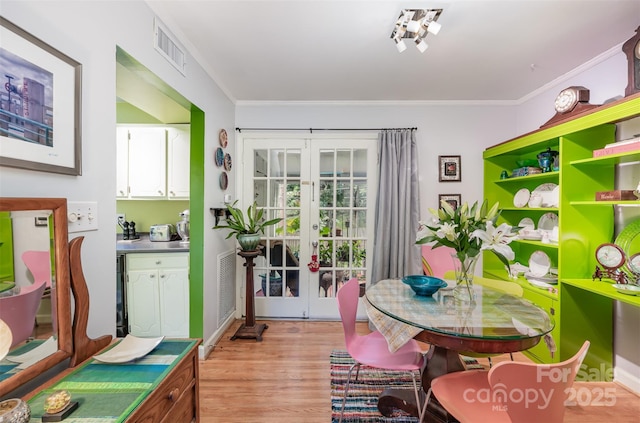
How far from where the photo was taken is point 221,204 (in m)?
2.87

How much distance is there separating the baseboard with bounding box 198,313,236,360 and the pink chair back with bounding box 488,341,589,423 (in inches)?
90.8

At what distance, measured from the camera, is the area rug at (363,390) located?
178 centimetres

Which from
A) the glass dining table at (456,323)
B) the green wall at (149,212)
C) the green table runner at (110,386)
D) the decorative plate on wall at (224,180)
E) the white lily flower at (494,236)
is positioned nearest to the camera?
the green table runner at (110,386)

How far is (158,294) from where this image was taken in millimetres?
2516

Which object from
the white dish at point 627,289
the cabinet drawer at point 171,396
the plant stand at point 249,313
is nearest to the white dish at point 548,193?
the white dish at point 627,289

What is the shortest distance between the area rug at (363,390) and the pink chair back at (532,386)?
987 mm

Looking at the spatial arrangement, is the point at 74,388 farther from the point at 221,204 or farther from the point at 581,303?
the point at 581,303

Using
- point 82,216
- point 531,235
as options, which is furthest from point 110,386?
point 531,235

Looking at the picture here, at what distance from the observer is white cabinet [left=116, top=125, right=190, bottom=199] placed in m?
3.10

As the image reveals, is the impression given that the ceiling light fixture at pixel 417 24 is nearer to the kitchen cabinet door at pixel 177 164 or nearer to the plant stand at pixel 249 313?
the plant stand at pixel 249 313

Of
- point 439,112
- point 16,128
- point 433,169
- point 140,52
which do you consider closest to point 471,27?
point 439,112

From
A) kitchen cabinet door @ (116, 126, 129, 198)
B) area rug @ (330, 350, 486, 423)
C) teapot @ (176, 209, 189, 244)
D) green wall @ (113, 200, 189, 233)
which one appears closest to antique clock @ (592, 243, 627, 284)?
area rug @ (330, 350, 486, 423)

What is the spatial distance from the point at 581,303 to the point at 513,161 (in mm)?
1612

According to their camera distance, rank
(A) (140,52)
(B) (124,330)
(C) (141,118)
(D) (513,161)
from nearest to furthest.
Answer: (A) (140,52)
(B) (124,330)
(D) (513,161)
(C) (141,118)
